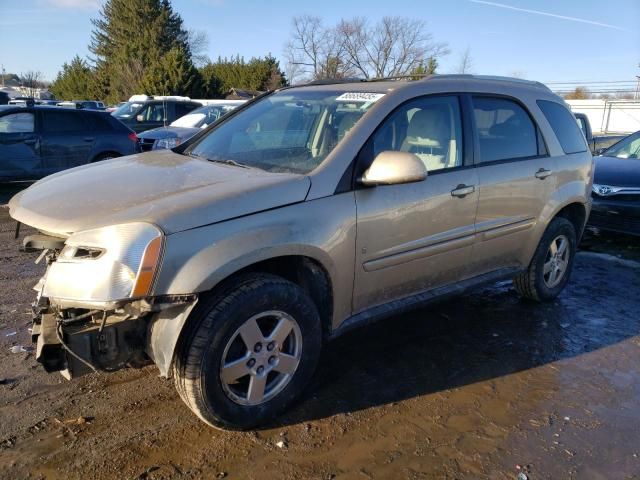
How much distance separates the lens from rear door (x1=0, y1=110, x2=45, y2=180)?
8.98m

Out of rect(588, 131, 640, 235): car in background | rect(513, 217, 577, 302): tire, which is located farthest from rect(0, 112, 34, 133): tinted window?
rect(588, 131, 640, 235): car in background

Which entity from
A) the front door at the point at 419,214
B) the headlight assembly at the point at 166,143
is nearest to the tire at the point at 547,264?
the front door at the point at 419,214

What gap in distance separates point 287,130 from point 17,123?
7.41 m

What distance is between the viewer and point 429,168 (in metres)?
3.58

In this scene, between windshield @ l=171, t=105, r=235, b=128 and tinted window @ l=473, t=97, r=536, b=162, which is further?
windshield @ l=171, t=105, r=235, b=128

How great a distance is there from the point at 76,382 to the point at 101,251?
1298mm

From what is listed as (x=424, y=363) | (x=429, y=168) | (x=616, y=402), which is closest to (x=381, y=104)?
(x=429, y=168)

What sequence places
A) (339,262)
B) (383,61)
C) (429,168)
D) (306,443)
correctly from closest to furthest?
(306,443), (339,262), (429,168), (383,61)

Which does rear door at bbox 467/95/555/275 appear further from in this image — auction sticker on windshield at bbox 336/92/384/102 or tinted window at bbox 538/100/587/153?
auction sticker on windshield at bbox 336/92/384/102

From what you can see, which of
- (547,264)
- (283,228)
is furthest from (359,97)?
(547,264)

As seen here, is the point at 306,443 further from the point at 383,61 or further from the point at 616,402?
the point at 383,61

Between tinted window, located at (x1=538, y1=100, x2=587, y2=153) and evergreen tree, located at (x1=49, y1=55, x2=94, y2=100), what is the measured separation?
4932 cm

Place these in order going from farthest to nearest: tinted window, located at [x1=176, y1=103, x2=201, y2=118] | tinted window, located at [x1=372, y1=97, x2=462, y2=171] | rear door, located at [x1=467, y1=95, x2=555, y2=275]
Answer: tinted window, located at [x1=176, y1=103, x2=201, y2=118] < rear door, located at [x1=467, y1=95, x2=555, y2=275] < tinted window, located at [x1=372, y1=97, x2=462, y2=171]

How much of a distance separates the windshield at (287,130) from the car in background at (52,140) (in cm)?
649
